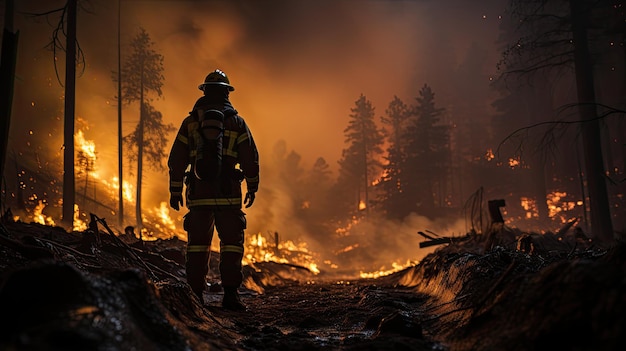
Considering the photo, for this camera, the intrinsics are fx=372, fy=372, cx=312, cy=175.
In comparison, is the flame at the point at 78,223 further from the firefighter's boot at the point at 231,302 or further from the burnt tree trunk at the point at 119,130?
the firefighter's boot at the point at 231,302

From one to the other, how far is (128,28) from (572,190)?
129ft

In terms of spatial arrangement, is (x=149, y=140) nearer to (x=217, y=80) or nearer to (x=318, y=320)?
(x=217, y=80)

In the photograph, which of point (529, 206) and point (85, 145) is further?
point (529, 206)

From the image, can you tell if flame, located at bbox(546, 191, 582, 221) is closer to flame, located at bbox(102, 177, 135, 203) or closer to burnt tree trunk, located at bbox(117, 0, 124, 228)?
burnt tree trunk, located at bbox(117, 0, 124, 228)

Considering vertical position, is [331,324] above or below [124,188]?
below

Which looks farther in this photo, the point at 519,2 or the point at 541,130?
the point at 541,130

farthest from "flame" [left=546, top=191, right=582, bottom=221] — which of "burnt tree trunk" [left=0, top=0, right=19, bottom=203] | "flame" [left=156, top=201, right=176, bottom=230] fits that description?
"burnt tree trunk" [left=0, top=0, right=19, bottom=203]

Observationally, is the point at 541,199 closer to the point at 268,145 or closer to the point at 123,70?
the point at 123,70

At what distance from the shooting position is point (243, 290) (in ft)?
25.2

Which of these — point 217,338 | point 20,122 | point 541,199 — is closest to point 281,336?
point 217,338

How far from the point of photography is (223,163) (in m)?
5.18

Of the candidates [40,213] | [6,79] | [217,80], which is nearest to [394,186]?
[40,213]

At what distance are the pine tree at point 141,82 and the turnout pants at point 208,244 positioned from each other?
23.6 m

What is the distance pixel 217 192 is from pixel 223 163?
1.46ft
